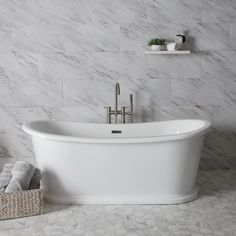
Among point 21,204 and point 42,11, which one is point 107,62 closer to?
point 42,11

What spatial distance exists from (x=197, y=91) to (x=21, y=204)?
6.92ft

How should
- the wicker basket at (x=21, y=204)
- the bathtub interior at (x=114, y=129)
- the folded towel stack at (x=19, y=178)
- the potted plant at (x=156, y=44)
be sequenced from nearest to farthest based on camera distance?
the wicker basket at (x=21, y=204) → the folded towel stack at (x=19, y=178) → the bathtub interior at (x=114, y=129) → the potted plant at (x=156, y=44)

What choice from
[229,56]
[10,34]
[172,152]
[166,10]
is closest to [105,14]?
[166,10]

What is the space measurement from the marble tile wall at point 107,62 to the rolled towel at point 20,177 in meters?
0.88

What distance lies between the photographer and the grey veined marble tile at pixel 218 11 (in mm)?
4211

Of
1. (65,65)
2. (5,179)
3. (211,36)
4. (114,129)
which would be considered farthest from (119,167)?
(211,36)

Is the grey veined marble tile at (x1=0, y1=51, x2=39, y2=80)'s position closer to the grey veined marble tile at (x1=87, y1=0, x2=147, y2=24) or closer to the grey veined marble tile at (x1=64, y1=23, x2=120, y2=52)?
the grey veined marble tile at (x1=64, y1=23, x2=120, y2=52)

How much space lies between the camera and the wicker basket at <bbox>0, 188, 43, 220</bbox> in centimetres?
321

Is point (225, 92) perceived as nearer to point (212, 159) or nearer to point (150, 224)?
point (212, 159)

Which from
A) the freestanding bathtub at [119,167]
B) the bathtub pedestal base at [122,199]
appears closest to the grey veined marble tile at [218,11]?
the freestanding bathtub at [119,167]

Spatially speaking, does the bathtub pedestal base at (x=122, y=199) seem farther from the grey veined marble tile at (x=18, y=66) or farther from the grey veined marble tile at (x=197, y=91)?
the grey veined marble tile at (x=18, y=66)

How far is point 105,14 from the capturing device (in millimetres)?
4199

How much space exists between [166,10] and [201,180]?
1712 mm

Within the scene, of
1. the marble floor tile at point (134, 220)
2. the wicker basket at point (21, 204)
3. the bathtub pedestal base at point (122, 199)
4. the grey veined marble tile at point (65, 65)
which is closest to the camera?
the marble floor tile at point (134, 220)
